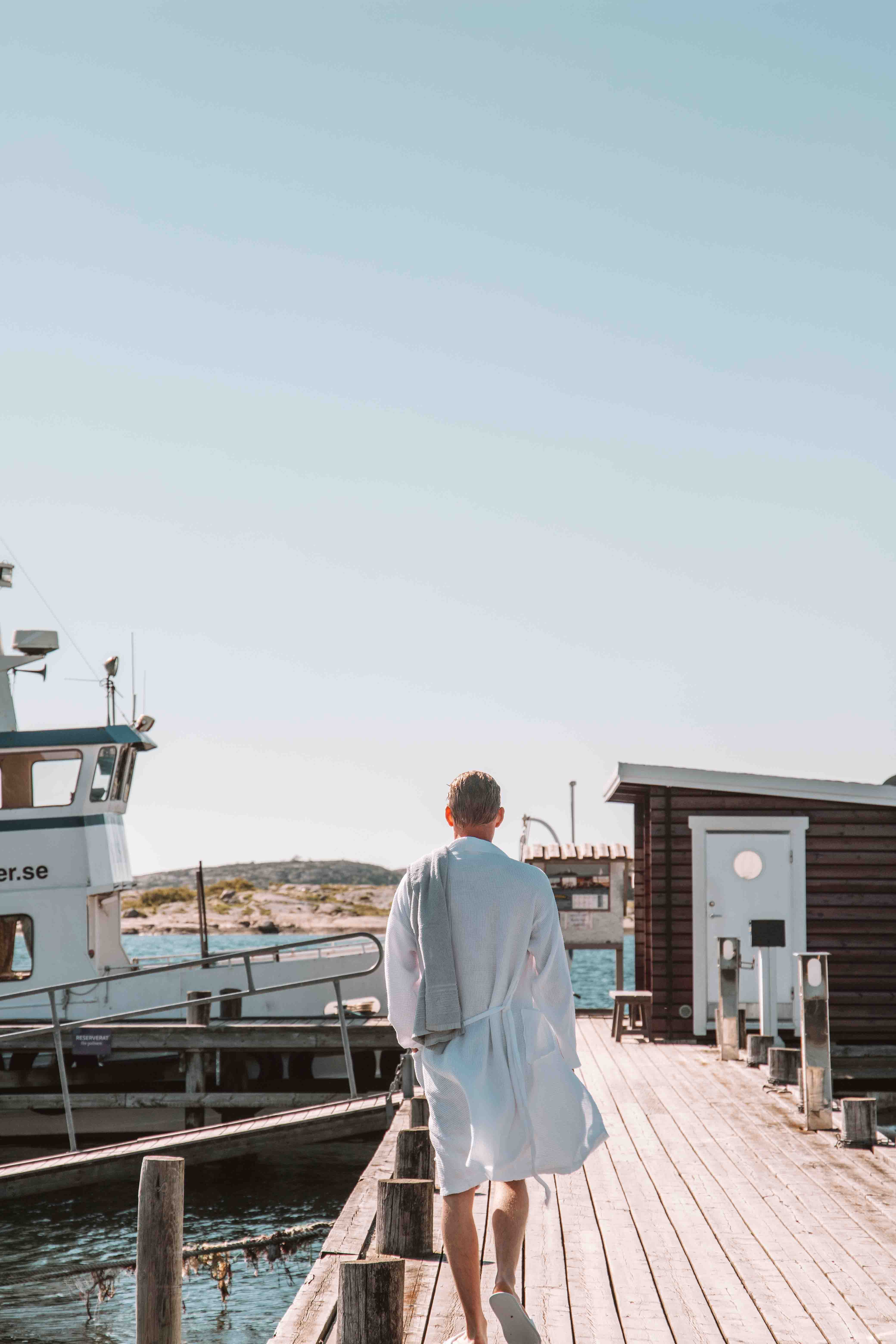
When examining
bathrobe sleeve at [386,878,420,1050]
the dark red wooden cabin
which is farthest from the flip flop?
the dark red wooden cabin

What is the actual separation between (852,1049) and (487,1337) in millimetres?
10031

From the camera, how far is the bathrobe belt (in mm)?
4062

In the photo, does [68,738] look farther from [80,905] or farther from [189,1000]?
[189,1000]

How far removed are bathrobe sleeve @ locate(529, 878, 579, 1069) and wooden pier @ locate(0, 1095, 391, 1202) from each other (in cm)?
675

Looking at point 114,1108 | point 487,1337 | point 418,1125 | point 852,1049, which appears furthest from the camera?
point 114,1108

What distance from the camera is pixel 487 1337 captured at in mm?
4469

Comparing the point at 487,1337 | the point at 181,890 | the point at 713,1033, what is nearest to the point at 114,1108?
the point at 713,1033

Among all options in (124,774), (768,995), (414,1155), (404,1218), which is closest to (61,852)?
(124,774)

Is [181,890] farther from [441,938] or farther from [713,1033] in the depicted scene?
[441,938]

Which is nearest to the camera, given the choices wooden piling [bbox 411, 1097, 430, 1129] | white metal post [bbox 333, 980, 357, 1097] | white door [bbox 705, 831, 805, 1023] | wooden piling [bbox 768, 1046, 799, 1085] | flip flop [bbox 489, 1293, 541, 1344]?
flip flop [bbox 489, 1293, 541, 1344]

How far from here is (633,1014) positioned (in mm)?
15688

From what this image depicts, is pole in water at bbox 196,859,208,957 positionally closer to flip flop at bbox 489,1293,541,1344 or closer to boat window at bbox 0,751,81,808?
boat window at bbox 0,751,81,808

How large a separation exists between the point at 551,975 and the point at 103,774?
13.5 meters

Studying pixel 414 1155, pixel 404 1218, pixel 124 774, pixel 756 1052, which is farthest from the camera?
pixel 124 774
